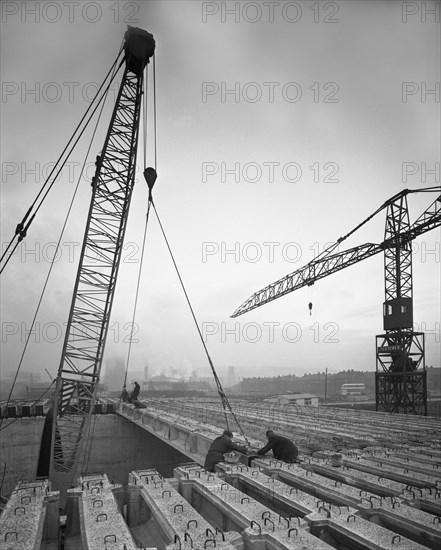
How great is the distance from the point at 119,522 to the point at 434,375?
140637 millimetres

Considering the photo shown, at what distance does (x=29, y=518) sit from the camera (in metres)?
5.22

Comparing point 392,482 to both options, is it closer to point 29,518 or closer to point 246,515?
point 246,515

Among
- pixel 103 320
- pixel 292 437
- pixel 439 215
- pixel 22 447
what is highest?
pixel 439 215

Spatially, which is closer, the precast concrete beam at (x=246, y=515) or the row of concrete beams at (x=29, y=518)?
the precast concrete beam at (x=246, y=515)

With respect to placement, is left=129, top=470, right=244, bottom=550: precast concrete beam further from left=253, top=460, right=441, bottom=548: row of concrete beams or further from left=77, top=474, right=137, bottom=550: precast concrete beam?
left=253, top=460, right=441, bottom=548: row of concrete beams

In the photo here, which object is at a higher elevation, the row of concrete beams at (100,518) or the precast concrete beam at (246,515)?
the precast concrete beam at (246,515)

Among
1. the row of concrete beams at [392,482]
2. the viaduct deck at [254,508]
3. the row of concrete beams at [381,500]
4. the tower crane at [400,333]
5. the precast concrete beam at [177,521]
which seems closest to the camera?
the precast concrete beam at [177,521]

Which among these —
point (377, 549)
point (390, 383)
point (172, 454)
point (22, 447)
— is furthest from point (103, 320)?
point (390, 383)

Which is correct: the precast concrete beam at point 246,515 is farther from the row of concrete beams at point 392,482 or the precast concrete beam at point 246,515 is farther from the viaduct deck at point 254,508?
the row of concrete beams at point 392,482

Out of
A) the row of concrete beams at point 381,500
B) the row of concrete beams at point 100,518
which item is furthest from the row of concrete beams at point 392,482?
the row of concrete beams at point 100,518

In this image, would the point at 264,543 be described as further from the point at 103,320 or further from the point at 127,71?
the point at 127,71

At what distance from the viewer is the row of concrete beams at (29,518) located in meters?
4.54

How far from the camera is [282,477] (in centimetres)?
736

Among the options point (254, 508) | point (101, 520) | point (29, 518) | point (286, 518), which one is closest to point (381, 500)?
point (286, 518)
